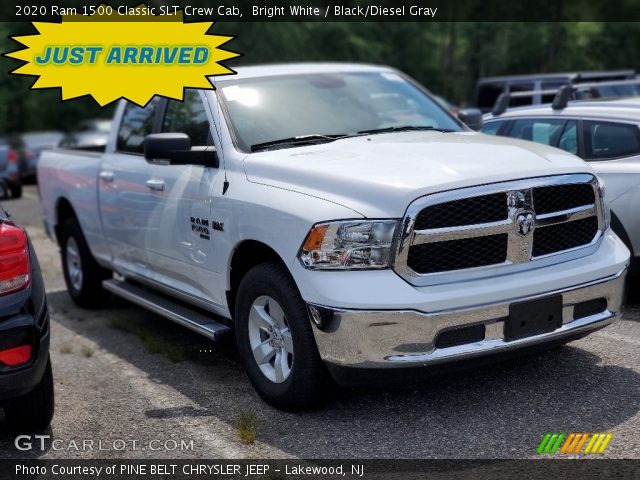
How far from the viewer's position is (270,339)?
16.0 ft

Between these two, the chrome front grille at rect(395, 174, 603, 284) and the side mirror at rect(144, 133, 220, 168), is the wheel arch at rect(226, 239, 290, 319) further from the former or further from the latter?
the chrome front grille at rect(395, 174, 603, 284)

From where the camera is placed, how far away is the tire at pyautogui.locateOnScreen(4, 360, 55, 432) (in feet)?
15.0

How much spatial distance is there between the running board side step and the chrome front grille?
160cm

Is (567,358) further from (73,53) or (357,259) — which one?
(73,53)

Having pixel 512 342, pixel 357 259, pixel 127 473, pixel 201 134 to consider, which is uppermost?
pixel 201 134

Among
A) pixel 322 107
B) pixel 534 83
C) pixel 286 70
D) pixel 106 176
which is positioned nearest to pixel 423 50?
pixel 534 83

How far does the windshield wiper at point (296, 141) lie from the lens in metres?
5.41

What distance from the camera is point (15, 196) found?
19125 mm

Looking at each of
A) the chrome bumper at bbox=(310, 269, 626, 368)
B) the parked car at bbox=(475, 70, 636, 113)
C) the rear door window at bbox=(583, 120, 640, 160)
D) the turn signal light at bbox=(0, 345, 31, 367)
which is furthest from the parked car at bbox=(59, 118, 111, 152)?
the chrome bumper at bbox=(310, 269, 626, 368)

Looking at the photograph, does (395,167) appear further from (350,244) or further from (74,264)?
(74,264)

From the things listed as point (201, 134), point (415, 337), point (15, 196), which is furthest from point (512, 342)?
point (15, 196)

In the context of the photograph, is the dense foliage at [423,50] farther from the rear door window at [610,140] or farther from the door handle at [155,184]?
the door handle at [155,184]

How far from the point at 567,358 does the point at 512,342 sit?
113cm

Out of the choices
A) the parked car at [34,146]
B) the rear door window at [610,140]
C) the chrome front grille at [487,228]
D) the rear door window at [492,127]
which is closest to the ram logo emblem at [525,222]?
the chrome front grille at [487,228]
